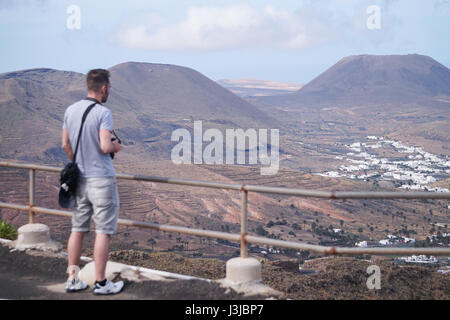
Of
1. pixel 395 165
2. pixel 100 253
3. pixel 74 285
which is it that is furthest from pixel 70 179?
pixel 395 165

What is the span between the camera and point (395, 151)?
13238 centimetres

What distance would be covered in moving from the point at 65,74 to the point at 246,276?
6414 inches

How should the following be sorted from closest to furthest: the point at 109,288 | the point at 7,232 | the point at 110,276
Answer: the point at 109,288
the point at 110,276
the point at 7,232

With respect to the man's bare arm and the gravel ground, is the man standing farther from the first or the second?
the gravel ground

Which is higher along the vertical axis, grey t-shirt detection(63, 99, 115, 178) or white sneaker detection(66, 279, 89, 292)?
grey t-shirt detection(63, 99, 115, 178)

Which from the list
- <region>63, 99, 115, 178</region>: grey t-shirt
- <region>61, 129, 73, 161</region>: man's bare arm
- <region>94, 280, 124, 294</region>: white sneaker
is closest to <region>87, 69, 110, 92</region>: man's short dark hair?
<region>63, 99, 115, 178</region>: grey t-shirt

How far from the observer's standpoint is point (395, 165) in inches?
4237

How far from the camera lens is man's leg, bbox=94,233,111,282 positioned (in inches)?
197

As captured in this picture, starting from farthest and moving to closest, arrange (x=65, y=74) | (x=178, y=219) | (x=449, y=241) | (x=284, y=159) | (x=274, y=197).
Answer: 1. (x=65, y=74)
2. (x=284, y=159)
3. (x=274, y=197)
4. (x=178, y=219)
5. (x=449, y=241)

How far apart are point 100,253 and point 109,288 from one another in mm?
403

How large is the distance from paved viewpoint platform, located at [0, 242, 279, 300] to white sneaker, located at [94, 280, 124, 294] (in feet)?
0.18

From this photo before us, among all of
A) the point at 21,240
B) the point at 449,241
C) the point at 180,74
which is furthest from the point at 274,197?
the point at 180,74

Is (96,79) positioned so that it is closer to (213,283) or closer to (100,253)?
(100,253)
